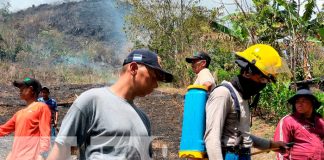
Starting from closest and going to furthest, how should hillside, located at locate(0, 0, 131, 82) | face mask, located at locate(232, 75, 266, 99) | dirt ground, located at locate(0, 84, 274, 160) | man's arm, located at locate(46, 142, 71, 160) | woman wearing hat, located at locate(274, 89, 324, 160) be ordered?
man's arm, located at locate(46, 142, 71, 160) → face mask, located at locate(232, 75, 266, 99) → woman wearing hat, located at locate(274, 89, 324, 160) → dirt ground, located at locate(0, 84, 274, 160) → hillside, located at locate(0, 0, 131, 82)

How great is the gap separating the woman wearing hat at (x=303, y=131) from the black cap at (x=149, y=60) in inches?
97.2

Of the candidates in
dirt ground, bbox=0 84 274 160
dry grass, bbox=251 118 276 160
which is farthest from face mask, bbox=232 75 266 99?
dry grass, bbox=251 118 276 160

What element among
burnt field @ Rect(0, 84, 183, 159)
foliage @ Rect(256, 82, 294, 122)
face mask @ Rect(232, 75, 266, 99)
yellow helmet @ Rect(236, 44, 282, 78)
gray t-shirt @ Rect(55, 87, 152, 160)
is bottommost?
burnt field @ Rect(0, 84, 183, 159)

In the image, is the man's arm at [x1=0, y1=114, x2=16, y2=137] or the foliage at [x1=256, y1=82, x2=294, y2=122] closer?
the man's arm at [x1=0, y1=114, x2=16, y2=137]

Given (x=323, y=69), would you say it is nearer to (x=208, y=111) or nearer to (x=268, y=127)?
(x=268, y=127)

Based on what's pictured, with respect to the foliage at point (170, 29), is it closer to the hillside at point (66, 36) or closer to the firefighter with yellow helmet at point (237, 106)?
the firefighter with yellow helmet at point (237, 106)

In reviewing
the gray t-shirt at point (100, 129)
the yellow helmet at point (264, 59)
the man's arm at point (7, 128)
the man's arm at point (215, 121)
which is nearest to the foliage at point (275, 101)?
the man's arm at point (7, 128)

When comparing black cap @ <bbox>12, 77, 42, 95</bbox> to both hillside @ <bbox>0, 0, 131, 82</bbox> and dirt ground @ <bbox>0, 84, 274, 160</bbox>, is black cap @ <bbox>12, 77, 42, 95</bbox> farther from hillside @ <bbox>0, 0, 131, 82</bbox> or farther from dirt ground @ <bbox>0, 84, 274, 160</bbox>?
hillside @ <bbox>0, 0, 131, 82</bbox>

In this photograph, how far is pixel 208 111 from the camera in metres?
3.02

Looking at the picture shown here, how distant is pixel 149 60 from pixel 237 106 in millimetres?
807

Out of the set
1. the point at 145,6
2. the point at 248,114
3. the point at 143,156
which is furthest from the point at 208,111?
the point at 145,6

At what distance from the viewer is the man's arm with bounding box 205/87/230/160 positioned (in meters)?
2.90

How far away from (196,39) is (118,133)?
20427mm

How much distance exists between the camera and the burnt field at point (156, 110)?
33.3ft
